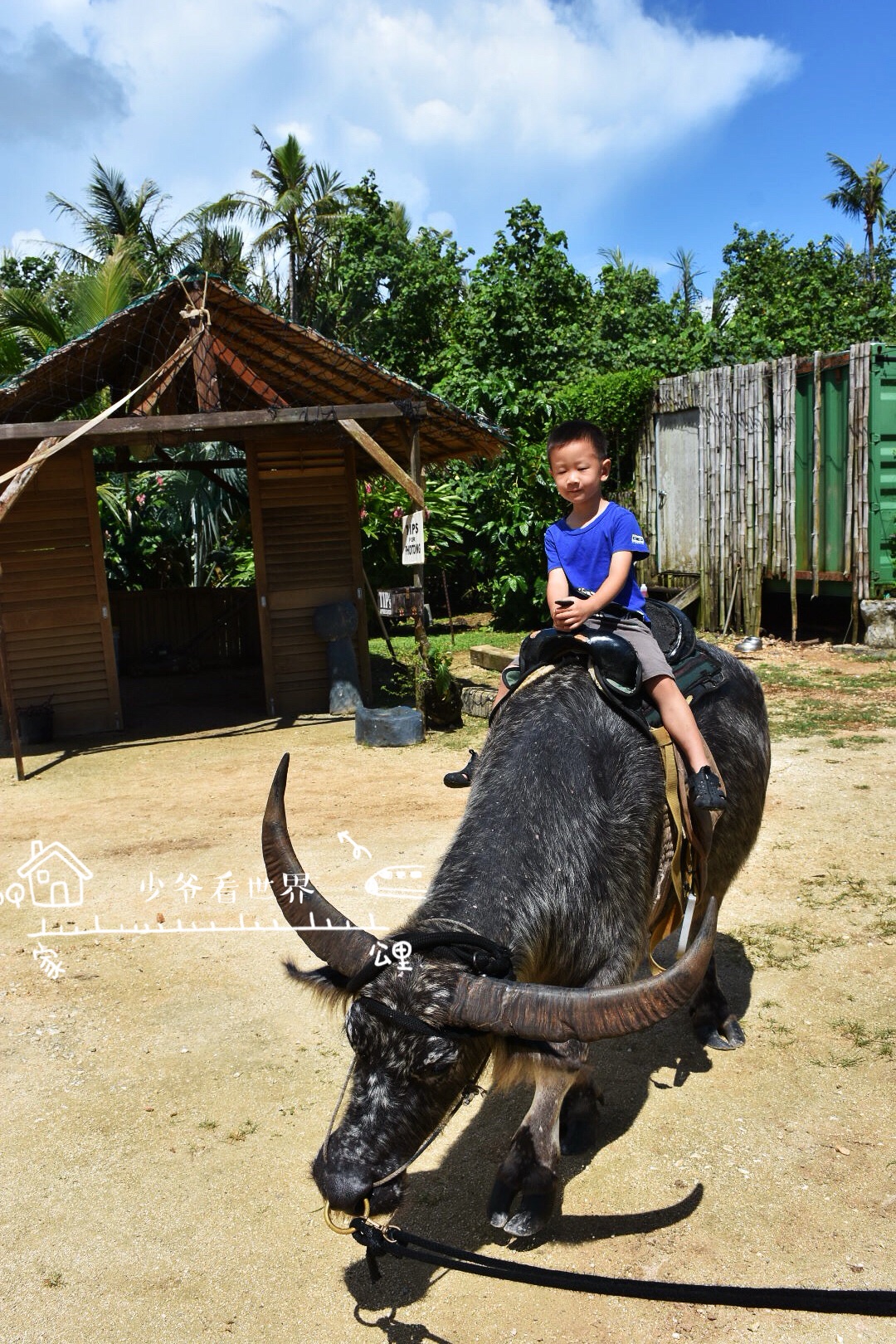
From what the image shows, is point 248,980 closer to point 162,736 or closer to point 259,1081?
point 259,1081

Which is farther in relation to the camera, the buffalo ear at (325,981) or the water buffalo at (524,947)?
the buffalo ear at (325,981)

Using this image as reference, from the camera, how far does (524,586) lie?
15.2 meters

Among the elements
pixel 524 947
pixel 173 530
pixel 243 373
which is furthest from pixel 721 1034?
pixel 173 530

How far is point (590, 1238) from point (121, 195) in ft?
89.6

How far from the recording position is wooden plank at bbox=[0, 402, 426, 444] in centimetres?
885

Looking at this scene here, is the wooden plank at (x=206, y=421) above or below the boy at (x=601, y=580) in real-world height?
above

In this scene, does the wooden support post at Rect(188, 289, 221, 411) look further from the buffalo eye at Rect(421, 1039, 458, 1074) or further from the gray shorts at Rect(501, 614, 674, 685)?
the buffalo eye at Rect(421, 1039, 458, 1074)

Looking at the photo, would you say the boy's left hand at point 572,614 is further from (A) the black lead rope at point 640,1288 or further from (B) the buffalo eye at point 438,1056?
(A) the black lead rope at point 640,1288

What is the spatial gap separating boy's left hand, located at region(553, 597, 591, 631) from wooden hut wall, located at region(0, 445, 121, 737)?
7.97 meters

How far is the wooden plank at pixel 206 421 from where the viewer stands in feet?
29.0

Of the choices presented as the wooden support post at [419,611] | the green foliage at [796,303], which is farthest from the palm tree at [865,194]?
the wooden support post at [419,611]

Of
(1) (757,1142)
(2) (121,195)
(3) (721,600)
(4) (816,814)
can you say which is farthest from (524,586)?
(2) (121,195)

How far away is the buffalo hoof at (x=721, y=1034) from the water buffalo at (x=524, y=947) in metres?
0.62

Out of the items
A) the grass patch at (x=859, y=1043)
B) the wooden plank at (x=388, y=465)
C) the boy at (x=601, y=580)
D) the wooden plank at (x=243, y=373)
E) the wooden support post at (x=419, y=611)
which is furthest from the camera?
the wooden plank at (x=243, y=373)
